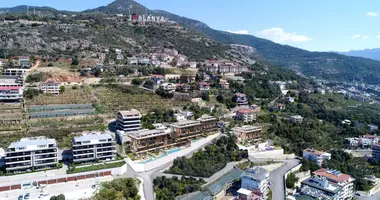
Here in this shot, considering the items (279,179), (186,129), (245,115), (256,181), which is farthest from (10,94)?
(279,179)

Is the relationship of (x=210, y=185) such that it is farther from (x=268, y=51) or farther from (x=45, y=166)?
(x=268, y=51)

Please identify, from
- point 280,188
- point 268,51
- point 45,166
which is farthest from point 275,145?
point 268,51

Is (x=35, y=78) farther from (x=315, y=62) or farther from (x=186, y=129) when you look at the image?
(x=315, y=62)

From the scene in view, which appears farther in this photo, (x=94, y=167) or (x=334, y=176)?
(x=334, y=176)

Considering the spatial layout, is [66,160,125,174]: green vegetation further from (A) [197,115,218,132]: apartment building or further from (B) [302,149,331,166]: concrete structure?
(B) [302,149,331,166]: concrete structure

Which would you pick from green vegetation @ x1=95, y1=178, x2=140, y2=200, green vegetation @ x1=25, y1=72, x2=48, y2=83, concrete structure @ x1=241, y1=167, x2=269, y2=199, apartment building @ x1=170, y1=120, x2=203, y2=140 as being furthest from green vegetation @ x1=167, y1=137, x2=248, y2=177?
green vegetation @ x1=25, y1=72, x2=48, y2=83

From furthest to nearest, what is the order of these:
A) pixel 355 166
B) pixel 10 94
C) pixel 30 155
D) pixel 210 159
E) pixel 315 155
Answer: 1. pixel 10 94
2. pixel 355 166
3. pixel 315 155
4. pixel 210 159
5. pixel 30 155

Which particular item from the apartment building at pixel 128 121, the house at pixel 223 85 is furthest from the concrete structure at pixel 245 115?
the apartment building at pixel 128 121
